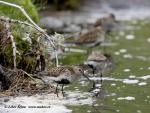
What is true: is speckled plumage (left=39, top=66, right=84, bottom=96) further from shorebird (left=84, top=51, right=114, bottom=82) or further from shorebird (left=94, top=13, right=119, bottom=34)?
shorebird (left=94, top=13, right=119, bottom=34)

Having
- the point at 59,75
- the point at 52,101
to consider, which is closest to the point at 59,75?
the point at 59,75

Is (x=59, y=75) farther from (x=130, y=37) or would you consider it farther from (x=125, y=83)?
(x=130, y=37)

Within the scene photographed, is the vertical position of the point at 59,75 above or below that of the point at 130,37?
below

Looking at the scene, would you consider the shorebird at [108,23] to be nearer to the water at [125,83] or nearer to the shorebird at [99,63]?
the water at [125,83]

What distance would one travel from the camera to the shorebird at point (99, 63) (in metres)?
12.2

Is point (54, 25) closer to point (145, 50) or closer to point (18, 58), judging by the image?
point (145, 50)

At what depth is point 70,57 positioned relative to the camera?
14508mm

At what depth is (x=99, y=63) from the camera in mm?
12898

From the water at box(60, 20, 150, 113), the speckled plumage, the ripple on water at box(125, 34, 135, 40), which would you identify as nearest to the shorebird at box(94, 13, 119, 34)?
the ripple on water at box(125, 34, 135, 40)

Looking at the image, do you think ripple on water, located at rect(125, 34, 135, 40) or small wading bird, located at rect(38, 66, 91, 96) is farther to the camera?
ripple on water, located at rect(125, 34, 135, 40)

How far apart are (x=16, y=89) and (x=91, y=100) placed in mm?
1285

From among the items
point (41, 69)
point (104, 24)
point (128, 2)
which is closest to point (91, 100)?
point (41, 69)

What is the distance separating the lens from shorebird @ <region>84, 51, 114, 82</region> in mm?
12229

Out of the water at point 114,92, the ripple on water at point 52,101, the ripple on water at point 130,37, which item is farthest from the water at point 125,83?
the ripple on water at point 130,37
